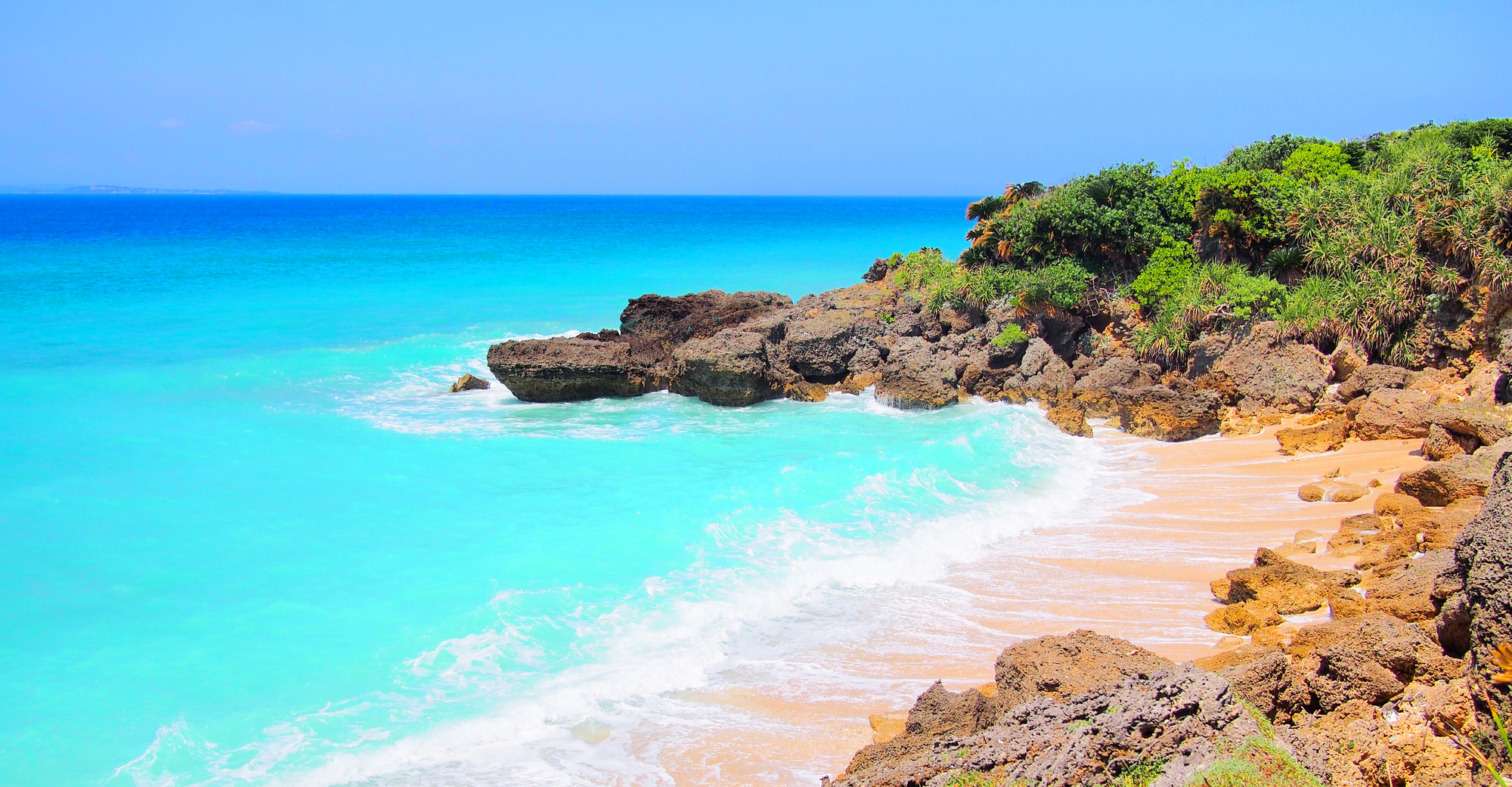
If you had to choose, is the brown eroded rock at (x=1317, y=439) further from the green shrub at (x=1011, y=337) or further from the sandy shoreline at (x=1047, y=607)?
the green shrub at (x=1011, y=337)

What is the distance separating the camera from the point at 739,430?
17.6 metres

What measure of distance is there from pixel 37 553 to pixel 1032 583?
13377 mm

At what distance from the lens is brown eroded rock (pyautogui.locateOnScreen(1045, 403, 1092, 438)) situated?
55.6 feet

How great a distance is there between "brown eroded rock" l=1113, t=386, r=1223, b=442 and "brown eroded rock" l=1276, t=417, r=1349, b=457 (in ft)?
4.94

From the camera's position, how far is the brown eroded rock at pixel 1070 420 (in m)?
17.0

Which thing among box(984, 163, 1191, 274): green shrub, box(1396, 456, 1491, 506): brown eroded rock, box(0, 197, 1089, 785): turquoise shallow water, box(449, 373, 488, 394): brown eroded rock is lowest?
box(0, 197, 1089, 785): turquoise shallow water

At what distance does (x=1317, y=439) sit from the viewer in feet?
47.3

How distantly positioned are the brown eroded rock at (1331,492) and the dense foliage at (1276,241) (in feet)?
21.4

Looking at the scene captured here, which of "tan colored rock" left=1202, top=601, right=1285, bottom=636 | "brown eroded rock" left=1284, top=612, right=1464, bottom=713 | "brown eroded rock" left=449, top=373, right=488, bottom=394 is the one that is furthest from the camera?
"brown eroded rock" left=449, top=373, right=488, bottom=394

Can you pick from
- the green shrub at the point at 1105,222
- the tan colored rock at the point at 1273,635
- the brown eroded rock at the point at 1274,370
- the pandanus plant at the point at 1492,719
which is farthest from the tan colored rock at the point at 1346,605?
the green shrub at the point at 1105,222

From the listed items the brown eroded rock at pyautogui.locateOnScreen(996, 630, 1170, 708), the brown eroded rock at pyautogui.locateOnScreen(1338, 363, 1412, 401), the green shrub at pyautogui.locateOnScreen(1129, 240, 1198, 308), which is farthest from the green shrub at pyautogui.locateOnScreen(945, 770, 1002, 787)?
the green shrub at pyautogui.locateOnScreen(1129, 240, 1198, 308)

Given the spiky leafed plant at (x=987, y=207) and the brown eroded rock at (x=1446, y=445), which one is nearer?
the brown eroded rock at (x=1446, y=445)

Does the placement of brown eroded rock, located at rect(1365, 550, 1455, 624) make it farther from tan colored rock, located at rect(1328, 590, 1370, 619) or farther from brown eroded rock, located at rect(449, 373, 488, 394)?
brown eroded rock, located at rect(449, 373, 488, 394)

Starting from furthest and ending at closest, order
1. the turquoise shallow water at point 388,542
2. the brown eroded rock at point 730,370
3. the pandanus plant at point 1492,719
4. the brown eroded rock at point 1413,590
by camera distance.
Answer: the brown eroded rock at point 730,370 < the turquoise shallow water at point 388,542 < the brown eroded rock at point 1413,590 < the pandanus plant at point 1492,719
